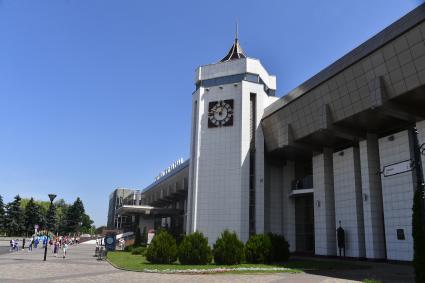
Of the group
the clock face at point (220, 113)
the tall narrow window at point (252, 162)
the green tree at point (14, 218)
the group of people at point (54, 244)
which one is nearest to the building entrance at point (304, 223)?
the tall narrow window at point (252, 162)

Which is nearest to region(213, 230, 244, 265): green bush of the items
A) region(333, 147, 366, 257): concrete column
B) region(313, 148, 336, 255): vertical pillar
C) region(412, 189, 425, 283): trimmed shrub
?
region(333, 147, 366, 257): concrete column

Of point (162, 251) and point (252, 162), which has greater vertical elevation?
point (252, 162)

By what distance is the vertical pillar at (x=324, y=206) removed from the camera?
Answer: 33.5m

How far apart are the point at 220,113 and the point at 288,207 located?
39.0ft

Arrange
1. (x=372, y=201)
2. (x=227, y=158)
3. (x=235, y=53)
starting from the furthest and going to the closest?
(x=235, y=53)
(x=227, y=158)
(x=372, y=201)

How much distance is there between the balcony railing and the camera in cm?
3803

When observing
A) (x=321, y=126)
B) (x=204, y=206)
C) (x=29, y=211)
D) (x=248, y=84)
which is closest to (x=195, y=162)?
(x=204, y=206)

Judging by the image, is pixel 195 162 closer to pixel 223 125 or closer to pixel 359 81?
pixel 223 125

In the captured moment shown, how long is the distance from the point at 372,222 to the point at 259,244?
913cm

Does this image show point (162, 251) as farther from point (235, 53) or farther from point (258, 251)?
point (235, 53)

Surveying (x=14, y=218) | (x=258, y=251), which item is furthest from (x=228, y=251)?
(x=14, y=218)

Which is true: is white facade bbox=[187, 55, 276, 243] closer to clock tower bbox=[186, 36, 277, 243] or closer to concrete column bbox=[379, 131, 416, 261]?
clock tower bbox=[186, 36, 277, 243]

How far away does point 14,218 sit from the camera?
317 feet

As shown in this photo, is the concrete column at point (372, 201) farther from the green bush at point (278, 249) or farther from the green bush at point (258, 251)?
the green bush at point (258, 251)
